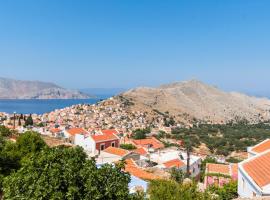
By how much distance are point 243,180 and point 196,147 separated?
41.6 metres

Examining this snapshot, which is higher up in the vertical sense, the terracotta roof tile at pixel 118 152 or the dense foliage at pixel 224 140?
the terracotta roof tile at pixel 118 152

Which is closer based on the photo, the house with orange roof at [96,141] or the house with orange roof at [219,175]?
the house with orange roof at [219,175]

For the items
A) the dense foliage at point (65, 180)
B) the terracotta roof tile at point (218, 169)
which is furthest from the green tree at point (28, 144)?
the terracotta roof tile at point (218, 169)

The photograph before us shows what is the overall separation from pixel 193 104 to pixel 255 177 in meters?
132

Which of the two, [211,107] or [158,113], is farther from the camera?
[211,107]

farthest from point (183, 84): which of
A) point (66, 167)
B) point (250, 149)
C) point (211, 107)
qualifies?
point (66, 167)

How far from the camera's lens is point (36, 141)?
22.9 m

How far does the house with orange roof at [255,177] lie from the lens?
1369cm

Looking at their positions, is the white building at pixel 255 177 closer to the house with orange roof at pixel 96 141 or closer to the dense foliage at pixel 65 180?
the dense foliage at pixel 65 180

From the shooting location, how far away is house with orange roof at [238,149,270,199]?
44.9 feet

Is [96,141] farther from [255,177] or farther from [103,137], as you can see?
[255,177]

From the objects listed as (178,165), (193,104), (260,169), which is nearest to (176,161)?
(178,165)

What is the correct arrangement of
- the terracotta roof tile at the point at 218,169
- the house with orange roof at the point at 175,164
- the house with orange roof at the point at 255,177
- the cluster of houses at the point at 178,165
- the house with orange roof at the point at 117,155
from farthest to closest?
the house with orange roof at the point at 117,155 < the house with orange roof at the point at 175,164 < the terracotta roof tile at the point at 218,169 < the cluster of houses at the point at 178,165 < the house with orange roof at the point at 255,177

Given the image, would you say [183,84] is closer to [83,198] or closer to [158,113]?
[158,113]
